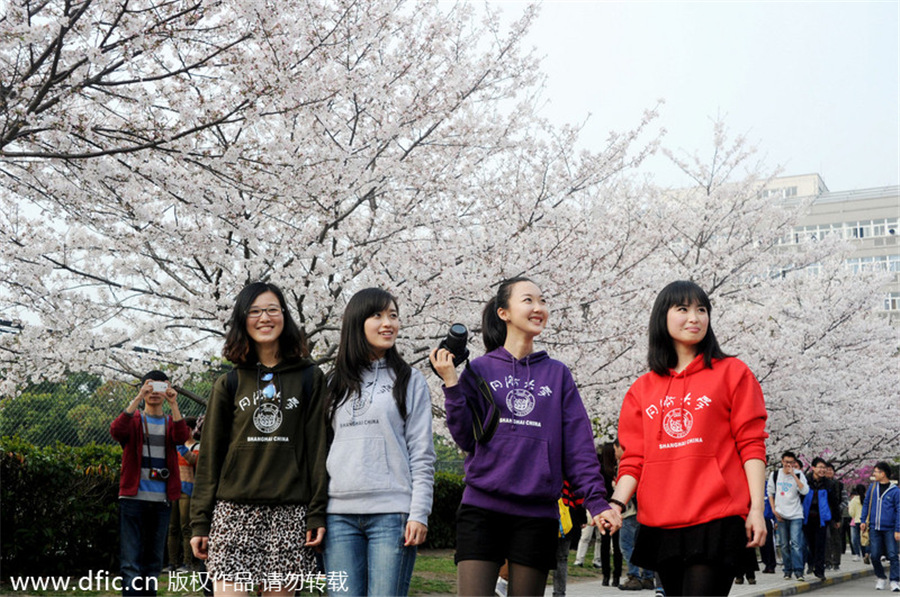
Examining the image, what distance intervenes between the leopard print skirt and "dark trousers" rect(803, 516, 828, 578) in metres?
13.0

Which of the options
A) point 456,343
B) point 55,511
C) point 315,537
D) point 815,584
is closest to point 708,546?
point 456,343

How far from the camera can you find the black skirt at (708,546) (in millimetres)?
3658

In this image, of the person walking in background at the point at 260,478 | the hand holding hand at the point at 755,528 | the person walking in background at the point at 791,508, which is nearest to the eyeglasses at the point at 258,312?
the person walking in background at the point at 260,478

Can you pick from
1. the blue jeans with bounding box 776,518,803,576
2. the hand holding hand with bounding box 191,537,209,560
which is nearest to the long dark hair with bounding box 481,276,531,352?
the hand holding hand with bounding box 191,537,209,560

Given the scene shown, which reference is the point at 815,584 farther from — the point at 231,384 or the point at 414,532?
the point at 231,384

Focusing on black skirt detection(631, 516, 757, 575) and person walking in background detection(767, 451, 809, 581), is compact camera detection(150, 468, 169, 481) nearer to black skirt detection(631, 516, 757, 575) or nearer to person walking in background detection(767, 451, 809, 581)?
black skirt detection(631, 516, 757, 575)

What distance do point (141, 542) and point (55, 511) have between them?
2540 millimetres

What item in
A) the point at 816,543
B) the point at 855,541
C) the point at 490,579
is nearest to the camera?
the point at 490,579

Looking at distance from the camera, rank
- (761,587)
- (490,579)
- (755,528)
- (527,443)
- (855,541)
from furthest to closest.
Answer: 1. (855,541)
2. (761,587)
3. (527,443)
4. (490,579)
5. (755,528)

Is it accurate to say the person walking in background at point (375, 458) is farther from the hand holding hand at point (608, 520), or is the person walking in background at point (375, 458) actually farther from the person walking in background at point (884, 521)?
the person walking in background at point (884, 521)

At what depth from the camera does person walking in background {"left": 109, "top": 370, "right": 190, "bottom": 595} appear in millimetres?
6727

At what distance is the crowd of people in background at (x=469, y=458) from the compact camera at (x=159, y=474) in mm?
2989

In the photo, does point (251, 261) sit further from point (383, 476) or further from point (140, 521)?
point (383, 476)

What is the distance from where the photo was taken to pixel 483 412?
4.05 m
